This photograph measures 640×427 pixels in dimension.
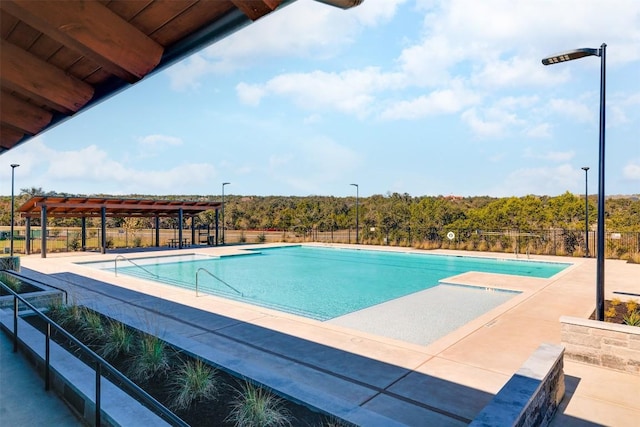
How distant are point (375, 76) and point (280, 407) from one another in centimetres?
1561

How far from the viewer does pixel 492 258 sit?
1692 centimetres

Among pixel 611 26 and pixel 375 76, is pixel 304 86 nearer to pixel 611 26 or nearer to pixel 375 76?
pixel 375 76

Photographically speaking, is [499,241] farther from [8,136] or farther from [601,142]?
[8,136]

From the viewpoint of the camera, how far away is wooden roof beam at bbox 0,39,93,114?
2363 millimetres

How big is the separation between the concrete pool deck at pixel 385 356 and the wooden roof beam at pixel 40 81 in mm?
2982

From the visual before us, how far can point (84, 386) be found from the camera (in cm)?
356

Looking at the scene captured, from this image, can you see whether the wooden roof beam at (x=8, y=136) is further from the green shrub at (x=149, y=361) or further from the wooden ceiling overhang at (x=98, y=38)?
the green shrub at (x=149, y=361)

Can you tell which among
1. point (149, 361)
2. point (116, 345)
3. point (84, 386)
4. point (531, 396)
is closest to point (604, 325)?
point (531, 396)

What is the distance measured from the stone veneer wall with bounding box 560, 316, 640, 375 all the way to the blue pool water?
4.57 metres

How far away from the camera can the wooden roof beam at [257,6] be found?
4.95 feet

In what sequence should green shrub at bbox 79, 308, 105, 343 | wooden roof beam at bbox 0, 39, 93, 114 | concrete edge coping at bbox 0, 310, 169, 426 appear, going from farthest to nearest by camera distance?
green shrub at bbox 79, 308, 105, 343 → concrete edge coping at bbox 0, 310, 169, 426 → wooden roof beam at bbox 0, 39, 93, 114

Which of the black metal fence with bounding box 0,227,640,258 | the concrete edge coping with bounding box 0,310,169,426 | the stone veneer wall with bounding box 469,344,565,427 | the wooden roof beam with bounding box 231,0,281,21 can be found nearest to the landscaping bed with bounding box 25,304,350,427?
the concrete edge coping with bounding box 0,310,169,426

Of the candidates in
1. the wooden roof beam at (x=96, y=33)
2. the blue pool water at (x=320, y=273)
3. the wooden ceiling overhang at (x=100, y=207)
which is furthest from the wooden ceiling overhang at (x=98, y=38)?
the wooden ceiling overhang at (x=100, y=207)

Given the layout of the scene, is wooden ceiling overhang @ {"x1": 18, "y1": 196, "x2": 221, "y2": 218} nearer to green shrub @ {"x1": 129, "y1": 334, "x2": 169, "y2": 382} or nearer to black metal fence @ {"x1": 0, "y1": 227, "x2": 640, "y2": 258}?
black metal fence @ {"x1": 0, "y1": 227, "x2": 640, "y2": 258}
